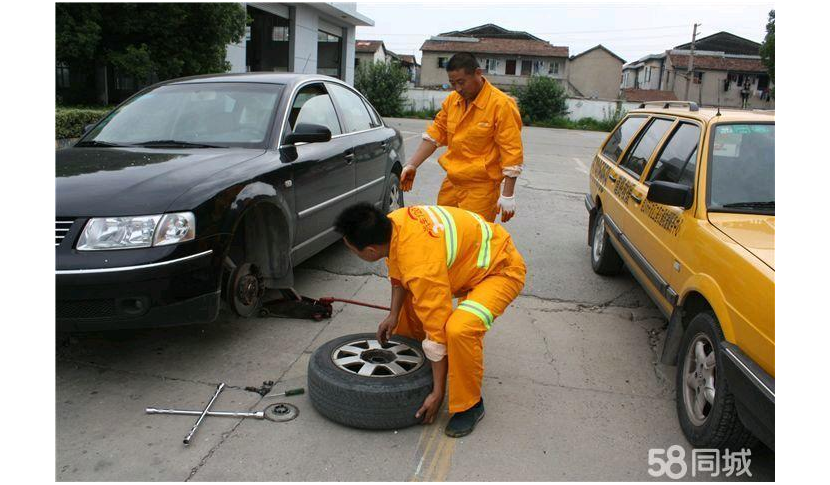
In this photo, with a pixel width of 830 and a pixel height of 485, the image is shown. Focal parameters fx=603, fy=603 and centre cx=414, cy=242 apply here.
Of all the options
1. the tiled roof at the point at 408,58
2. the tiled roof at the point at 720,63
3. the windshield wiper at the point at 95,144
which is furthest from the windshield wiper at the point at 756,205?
the tiled roof at the point at 408,58

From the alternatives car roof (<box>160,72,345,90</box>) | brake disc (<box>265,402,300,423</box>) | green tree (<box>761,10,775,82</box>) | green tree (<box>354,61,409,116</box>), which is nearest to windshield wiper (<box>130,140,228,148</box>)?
car roof (<box>160,72,345,90</box>)

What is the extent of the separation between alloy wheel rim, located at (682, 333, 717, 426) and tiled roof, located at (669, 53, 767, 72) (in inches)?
2377

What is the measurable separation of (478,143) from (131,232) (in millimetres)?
2232

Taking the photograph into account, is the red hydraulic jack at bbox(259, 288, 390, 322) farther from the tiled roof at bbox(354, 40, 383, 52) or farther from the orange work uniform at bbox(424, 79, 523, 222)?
the tiled roof at bbox(354, 40, 383, 52)

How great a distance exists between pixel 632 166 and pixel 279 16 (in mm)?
22970

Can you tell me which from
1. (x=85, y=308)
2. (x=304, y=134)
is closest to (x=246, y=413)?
(x=85, y=308)

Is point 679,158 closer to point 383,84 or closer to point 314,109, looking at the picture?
point 314,109

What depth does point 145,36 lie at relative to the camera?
14.8 m

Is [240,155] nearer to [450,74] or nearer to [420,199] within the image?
[450,74]

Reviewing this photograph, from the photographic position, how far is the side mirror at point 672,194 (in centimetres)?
335

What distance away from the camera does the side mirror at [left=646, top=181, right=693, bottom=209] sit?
3.35 m

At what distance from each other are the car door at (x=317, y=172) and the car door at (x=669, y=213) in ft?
7.58

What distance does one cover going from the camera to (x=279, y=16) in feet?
81.5

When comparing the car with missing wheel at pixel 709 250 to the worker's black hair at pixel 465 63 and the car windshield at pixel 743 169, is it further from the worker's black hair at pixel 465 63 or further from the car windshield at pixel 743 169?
the worker's black hair at pixel 465 63
